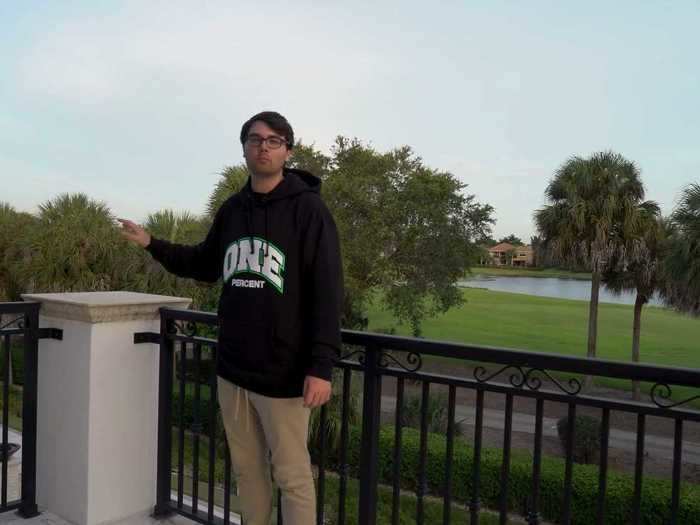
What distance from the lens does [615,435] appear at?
63.9 feet

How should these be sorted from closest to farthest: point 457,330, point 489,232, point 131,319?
point 131,319, point 489,232, point 457,330

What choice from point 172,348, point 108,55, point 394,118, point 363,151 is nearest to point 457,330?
point 394,118

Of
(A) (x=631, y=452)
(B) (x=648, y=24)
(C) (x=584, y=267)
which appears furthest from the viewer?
(C) (x=584, y=267)

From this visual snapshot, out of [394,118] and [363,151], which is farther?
[394,118]

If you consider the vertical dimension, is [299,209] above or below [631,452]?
above

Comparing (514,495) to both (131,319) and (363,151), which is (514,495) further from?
(363,151)

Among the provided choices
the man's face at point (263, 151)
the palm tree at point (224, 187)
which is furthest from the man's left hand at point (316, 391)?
the palm tree at point (224, 187)

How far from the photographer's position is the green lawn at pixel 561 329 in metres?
37.1

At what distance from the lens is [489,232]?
984 inches

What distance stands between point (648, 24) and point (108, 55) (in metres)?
11.0

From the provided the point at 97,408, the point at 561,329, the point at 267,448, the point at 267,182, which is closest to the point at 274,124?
the point at 267,182

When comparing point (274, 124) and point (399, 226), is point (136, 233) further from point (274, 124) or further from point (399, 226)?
point (399, 226)

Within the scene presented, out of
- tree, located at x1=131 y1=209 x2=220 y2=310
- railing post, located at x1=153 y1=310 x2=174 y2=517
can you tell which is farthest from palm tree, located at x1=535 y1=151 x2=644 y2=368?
railing post, located at x1=153 y1=310 x2=174 y2=517

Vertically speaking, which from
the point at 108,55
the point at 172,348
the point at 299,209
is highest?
the point at 108,55
